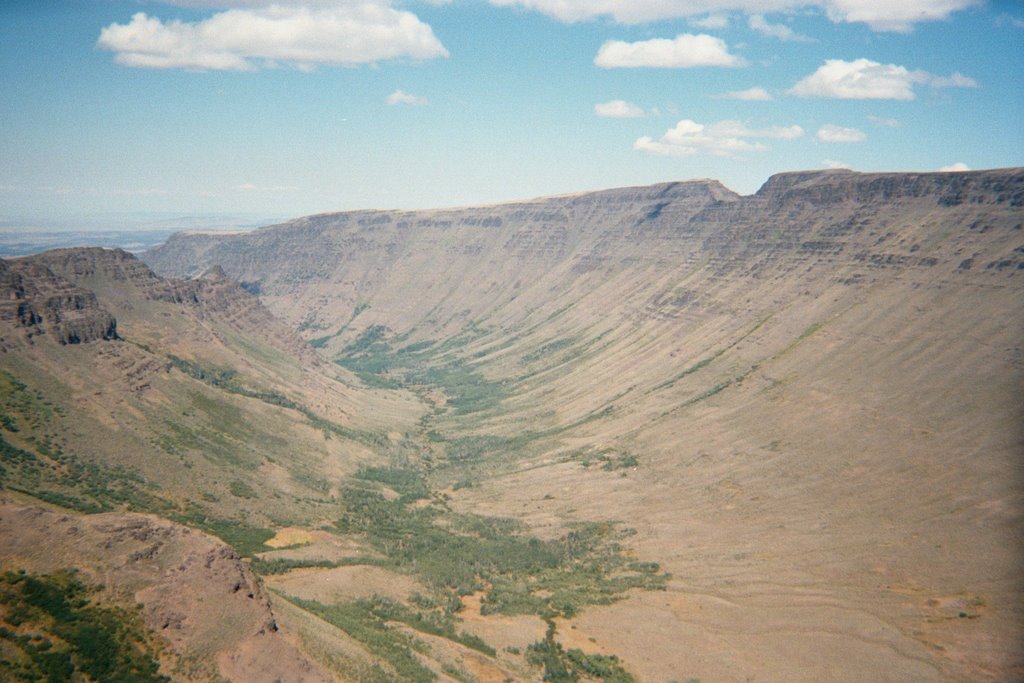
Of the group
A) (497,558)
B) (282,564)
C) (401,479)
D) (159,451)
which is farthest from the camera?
(401,479)

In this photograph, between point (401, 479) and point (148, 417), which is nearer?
point (148, 417)

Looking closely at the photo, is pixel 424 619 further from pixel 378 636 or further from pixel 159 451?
pixel 159 451

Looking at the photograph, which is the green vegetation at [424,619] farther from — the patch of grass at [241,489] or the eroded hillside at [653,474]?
the patch of grass at [241,489]

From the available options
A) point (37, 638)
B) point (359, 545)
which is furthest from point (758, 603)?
point (37, 638)

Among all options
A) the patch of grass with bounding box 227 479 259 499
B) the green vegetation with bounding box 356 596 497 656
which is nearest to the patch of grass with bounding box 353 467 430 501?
the patch of grass with bounding box 227 479 259 499

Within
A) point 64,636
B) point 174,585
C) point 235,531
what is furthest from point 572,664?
point 235,531

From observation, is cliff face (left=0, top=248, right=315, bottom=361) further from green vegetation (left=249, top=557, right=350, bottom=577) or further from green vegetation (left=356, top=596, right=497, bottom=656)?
green vegetation (left=356, top=596, right=497, bottom=656)

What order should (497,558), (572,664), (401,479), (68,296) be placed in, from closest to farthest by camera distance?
1. (572,664)
2. (497,558)
3. (68,296)
4. (401,479)

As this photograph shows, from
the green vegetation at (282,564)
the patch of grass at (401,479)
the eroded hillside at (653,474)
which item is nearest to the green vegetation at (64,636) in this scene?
the eroded hillside at (653,474)
